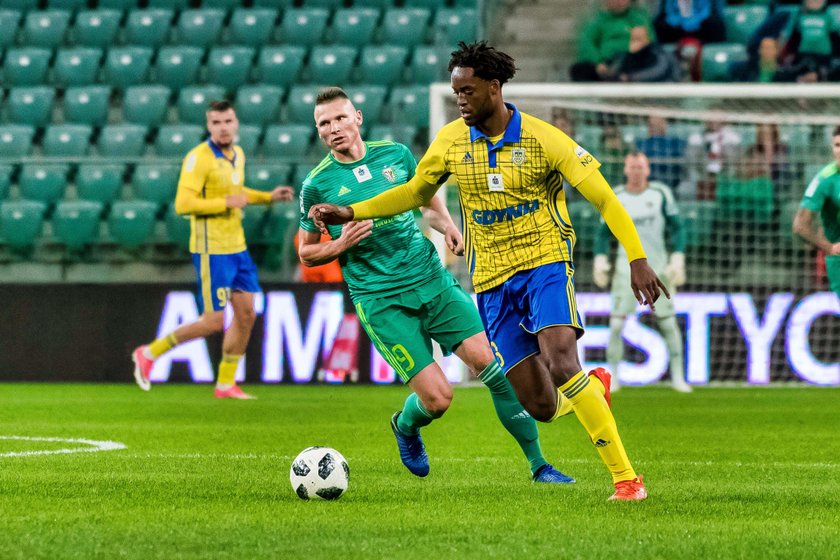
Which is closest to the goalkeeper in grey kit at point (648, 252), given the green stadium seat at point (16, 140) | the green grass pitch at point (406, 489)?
the green grass pitch at point (406, 489)

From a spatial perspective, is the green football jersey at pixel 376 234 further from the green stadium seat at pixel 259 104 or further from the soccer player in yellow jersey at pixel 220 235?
the green stadium seat at pixel 259 104

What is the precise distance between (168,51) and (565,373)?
1234 centimetres

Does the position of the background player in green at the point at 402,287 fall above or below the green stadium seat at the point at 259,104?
below

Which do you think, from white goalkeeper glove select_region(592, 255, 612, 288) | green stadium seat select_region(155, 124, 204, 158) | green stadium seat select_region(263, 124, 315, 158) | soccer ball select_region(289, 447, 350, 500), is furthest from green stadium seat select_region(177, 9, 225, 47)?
soccer ball select_region(289, 447, 350, 500)

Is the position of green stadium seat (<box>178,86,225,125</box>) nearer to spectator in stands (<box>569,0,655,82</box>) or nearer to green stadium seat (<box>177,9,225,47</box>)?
green stadium seat (<box>177,9,225,47</box>)

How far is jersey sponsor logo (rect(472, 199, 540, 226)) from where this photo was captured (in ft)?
20.1

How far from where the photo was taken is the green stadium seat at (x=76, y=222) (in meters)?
14.1

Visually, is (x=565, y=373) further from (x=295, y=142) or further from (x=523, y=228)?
(x=295, y=142)

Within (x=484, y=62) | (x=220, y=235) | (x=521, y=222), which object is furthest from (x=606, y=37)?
(x=484, y=62)

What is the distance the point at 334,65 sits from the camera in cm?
1662

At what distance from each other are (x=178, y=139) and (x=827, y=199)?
313 inches

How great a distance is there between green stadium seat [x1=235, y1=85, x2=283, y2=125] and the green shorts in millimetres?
9544

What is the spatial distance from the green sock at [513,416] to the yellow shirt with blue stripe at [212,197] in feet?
18.0

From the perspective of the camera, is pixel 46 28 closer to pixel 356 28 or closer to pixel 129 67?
pixel 129 67
